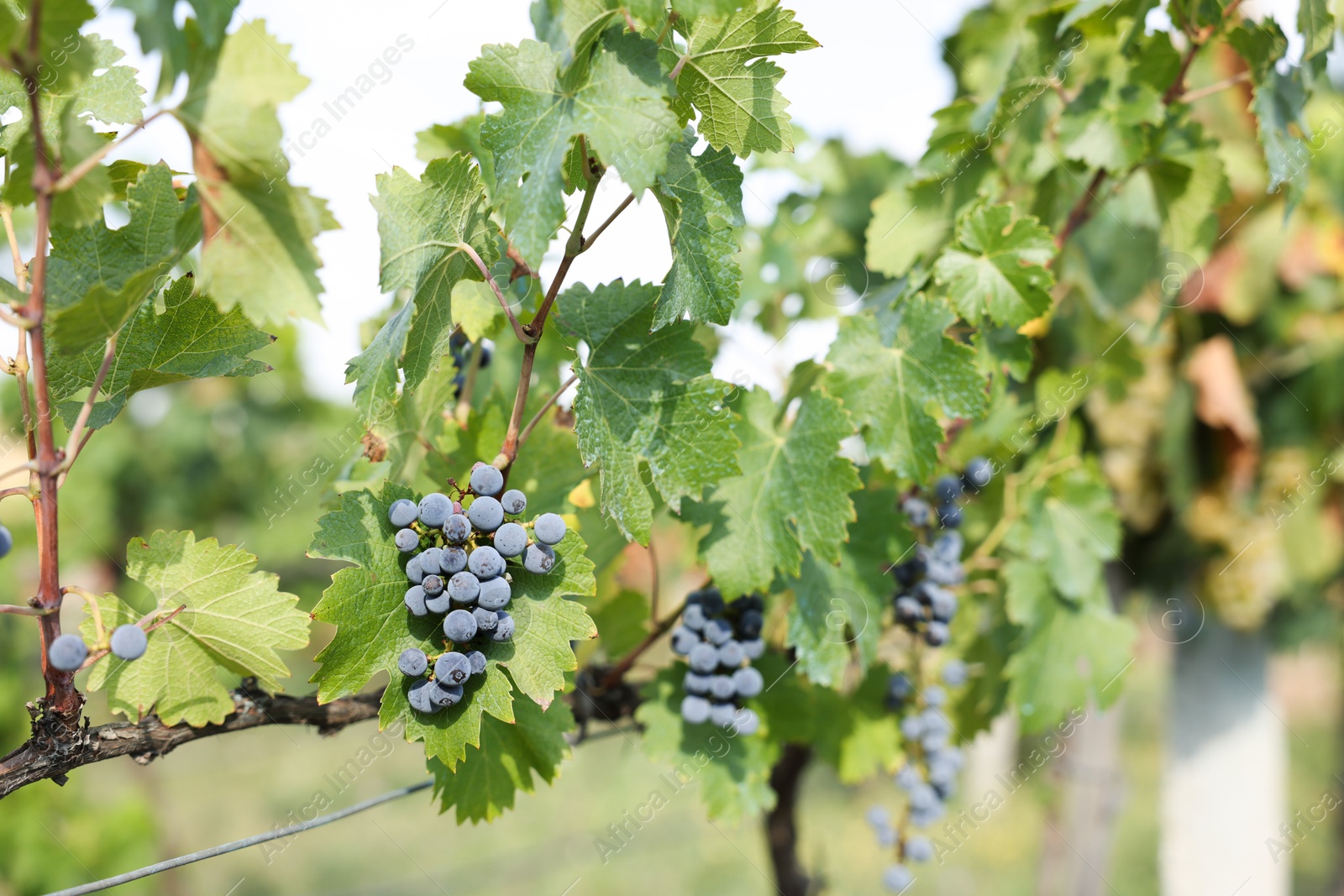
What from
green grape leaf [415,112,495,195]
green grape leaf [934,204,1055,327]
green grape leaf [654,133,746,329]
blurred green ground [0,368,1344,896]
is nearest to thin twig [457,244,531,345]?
green grape leaf [654,133,746,329]

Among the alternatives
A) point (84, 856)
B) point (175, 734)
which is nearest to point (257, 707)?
point (175, 734)

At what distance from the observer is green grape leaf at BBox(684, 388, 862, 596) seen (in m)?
1.05

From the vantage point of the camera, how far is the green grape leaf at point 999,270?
112cm

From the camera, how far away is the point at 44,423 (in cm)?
72

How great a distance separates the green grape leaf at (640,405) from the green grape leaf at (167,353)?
34 cm

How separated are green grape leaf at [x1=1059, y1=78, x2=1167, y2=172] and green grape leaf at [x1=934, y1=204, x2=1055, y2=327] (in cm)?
23

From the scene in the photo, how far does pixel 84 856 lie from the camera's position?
3031 millimetres

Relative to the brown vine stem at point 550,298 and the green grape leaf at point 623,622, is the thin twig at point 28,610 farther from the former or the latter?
the green grape leaf at point 623,622

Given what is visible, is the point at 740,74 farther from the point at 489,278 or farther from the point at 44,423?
the point at 44,423

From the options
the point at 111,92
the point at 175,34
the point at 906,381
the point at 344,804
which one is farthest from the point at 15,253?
the point at 344,804

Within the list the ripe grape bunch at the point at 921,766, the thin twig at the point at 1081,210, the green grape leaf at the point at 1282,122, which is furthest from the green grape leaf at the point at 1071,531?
the green grape leaf at the point at 1282,122

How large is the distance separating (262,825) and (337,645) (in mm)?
5874

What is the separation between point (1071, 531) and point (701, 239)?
1028mm

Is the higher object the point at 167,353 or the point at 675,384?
the point at 675,384
